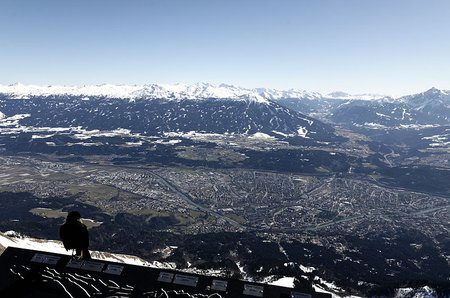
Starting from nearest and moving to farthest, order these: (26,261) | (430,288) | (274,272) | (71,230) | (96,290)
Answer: (71,230) < (96,290) < (26,261) < (430,288) < (274,272)

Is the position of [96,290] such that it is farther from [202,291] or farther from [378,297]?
[378,297]

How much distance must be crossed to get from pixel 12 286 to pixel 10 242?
384 ft

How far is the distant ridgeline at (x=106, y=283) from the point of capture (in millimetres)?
44906

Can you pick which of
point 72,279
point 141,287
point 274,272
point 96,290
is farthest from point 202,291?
point 274,272

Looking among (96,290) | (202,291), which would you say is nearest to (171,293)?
(202,291)

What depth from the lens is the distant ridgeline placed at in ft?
147

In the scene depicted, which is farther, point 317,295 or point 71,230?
point 317,295

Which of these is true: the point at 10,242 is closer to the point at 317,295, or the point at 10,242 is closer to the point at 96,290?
the point at 96,290

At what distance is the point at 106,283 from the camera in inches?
1821

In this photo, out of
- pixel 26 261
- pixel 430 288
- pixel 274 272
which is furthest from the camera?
pixel 274 272

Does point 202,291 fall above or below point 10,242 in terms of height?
above

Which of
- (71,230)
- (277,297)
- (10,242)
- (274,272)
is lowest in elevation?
(274,272)

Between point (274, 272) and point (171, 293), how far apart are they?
144m

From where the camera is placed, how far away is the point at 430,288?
14650 cm
